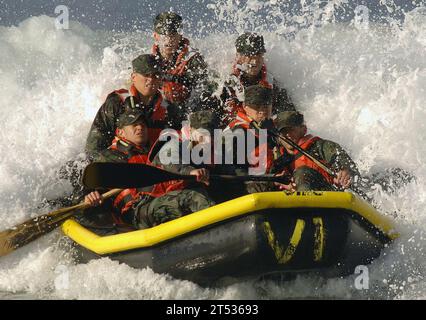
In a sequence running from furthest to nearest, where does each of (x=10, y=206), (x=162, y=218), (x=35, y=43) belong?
(x=35, y=43) → (x=10, y=206) → (x=162, y=218)

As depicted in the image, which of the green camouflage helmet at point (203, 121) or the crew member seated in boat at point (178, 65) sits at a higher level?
the crew member seated in boat at point (178, 65)

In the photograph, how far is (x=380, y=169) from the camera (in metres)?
7.05

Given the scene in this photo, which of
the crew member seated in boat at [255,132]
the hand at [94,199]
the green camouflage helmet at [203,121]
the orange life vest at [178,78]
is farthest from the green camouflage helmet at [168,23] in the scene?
the hand at [94,199]

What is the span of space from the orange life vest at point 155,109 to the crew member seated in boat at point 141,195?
207 millimetres

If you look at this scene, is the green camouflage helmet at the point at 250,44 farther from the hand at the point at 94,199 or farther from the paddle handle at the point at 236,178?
the hand at the point at 94,199

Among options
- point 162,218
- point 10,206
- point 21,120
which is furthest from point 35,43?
point 162,218

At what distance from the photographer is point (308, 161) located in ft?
20.3

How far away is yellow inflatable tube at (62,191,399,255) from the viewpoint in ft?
17.3

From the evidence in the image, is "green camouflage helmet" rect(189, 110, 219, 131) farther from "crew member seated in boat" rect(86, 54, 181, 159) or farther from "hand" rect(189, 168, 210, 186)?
"crew member seated in boat" rect(86, 54, 181, 159)

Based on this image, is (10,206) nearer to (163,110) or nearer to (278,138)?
(163,110)

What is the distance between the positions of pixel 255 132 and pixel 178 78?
165 cm

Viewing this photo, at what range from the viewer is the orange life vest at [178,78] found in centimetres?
756

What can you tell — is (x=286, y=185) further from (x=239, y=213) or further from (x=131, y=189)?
(x=131, y=189)
